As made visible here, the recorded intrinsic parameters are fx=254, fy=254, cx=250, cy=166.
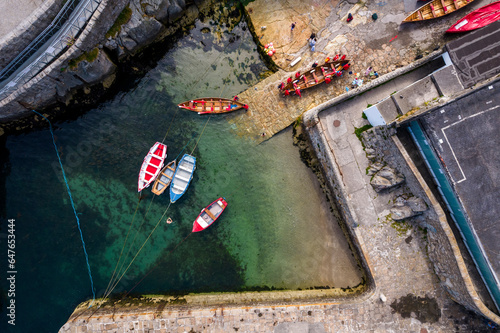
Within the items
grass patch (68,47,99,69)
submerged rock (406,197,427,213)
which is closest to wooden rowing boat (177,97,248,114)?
grass patch (68,47,99,69)

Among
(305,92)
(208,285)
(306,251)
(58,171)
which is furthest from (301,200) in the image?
(58,171)

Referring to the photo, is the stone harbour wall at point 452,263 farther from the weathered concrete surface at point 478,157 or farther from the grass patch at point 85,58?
the grass patch at point 85,58

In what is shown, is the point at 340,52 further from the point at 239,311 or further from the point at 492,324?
the point at 492,324

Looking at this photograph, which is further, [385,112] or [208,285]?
[208,285]

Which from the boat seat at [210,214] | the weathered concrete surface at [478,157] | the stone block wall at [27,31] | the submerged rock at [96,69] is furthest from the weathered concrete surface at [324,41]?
the stone block wall at [27,31]

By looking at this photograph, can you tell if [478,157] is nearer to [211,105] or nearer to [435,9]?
[435,9]

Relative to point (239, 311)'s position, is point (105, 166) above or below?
above

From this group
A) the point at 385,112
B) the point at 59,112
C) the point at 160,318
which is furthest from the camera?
the point at 59,112

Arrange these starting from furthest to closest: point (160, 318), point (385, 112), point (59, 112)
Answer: point (59, 112)
point (160, 318)
point (385, 112)
